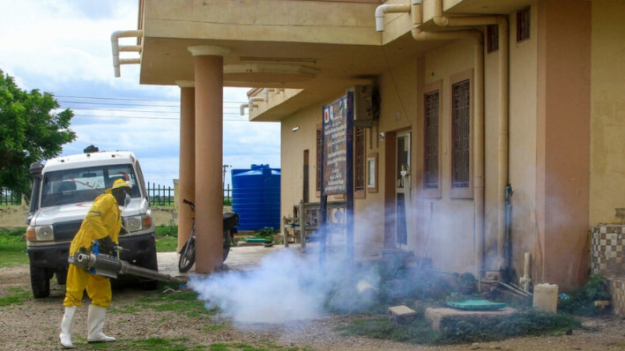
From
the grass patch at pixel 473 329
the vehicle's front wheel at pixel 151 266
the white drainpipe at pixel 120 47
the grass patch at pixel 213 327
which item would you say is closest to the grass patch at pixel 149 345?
the grass patch at pixel 213 327

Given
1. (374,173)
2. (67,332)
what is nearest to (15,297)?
(67,332)

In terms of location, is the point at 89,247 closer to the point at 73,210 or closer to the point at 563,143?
the point at 73,210

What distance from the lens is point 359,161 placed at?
17.2m

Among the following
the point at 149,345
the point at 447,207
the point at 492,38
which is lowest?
the point at 149,345

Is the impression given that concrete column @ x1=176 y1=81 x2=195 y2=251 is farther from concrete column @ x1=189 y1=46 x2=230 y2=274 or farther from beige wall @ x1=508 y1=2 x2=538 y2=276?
beige wall @ x1=508 y1=2 x2=538 y2=276

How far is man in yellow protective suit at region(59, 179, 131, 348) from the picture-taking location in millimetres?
8047

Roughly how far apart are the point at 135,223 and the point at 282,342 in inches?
179

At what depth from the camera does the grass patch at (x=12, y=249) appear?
18.3m

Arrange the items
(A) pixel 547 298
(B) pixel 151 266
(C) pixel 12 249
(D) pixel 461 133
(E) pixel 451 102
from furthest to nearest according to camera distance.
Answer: (C) pixel 12 249
(E) pixel 451 102
(D) pixel 461 133
(B) pixel 151 266
(A) pixel 547 298

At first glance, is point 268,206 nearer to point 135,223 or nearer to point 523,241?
point 135,223

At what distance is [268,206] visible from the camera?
2669 centimetres

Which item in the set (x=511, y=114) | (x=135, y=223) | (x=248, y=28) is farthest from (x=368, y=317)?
(x=248, y=28)

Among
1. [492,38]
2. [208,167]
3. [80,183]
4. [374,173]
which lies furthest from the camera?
[374,173]

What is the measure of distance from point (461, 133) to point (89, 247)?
634cm
